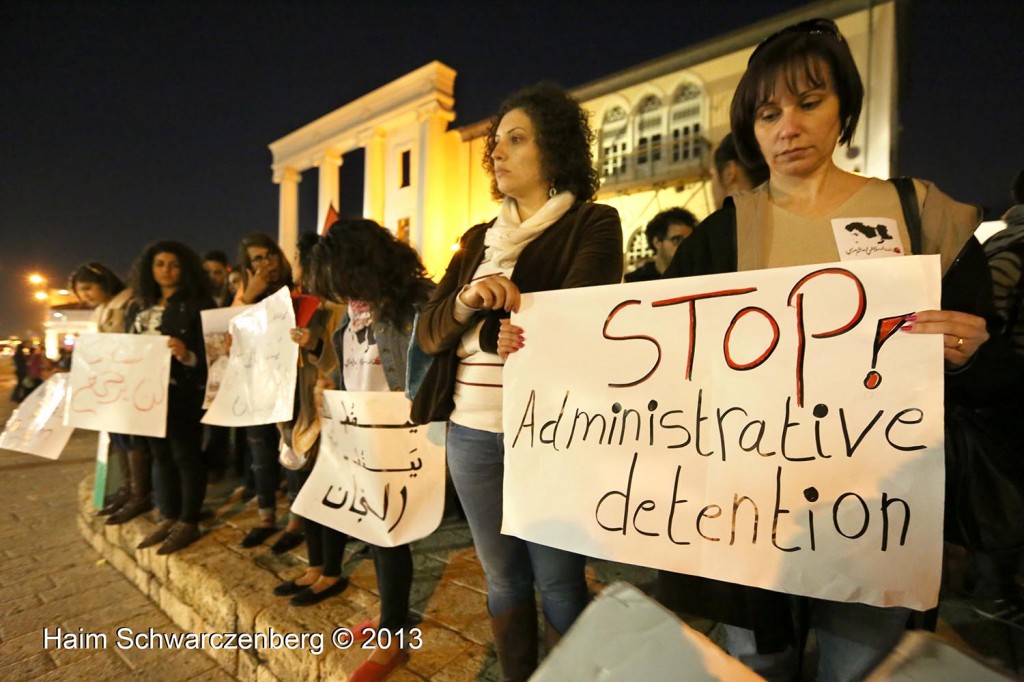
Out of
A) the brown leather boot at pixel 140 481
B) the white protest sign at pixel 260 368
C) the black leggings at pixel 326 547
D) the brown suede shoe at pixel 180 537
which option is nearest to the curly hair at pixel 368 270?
the white protest sign at pixel 260 368

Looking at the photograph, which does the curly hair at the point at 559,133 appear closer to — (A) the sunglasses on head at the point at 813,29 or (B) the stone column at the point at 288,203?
(A) the sunglasses on head at the point at 813,29

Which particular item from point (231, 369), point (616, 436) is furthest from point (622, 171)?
point (616, 436)

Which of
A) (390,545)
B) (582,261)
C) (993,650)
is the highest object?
(582,261)

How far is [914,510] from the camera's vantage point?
853mm

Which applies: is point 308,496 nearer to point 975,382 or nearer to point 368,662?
point 368,662

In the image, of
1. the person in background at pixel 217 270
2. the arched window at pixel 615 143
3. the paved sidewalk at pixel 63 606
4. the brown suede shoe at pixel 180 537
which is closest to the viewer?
the paved sidewalk at pixel 63 606

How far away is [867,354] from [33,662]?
338cm

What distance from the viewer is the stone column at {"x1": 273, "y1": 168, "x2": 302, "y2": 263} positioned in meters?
21.1

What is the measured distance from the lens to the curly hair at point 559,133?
4.57ft

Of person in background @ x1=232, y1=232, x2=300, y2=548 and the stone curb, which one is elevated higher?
person in background @ x1=232, y1=232, x2=300, y2=548

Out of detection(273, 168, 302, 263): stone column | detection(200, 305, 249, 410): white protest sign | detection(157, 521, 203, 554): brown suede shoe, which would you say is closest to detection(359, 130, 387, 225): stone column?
detection(273, 168, 302, 263): stone column

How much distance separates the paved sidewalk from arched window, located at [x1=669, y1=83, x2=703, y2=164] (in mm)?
12217

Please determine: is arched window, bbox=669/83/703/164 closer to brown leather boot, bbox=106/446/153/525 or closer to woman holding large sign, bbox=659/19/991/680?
woman holding large sign, bbox=659/19/991/680

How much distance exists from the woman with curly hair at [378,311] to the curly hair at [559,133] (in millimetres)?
692
